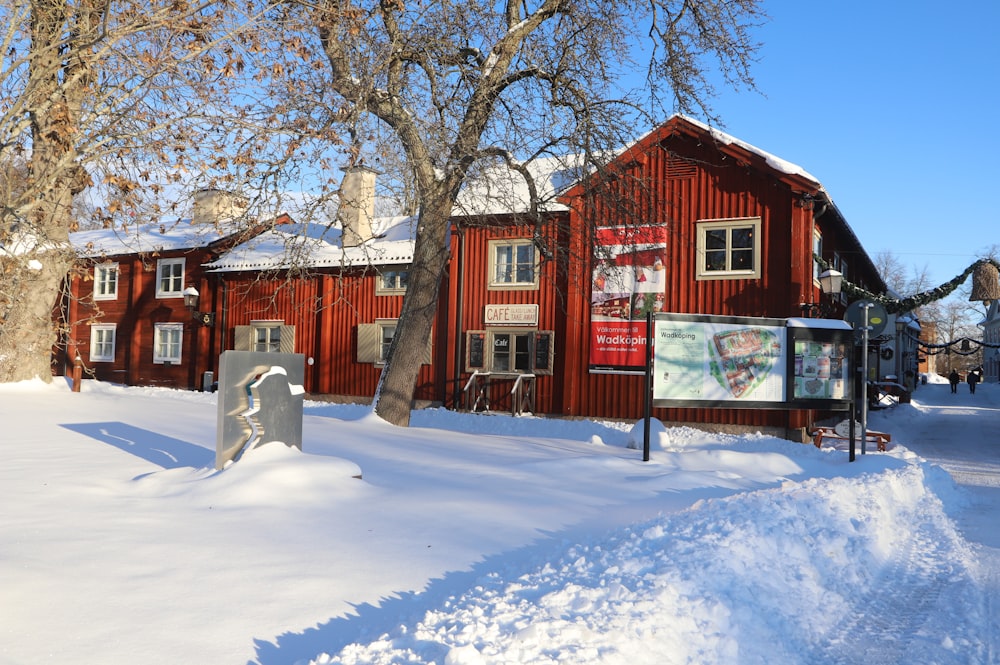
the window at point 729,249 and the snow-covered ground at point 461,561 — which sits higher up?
the window at point 729,249

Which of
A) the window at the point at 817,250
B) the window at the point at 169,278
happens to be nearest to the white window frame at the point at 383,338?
the window at the point at 169,278

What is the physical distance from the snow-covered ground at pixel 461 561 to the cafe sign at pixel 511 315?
10.5m

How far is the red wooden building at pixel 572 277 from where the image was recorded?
16.5 meters

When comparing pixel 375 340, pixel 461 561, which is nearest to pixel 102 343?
pixel 375 340

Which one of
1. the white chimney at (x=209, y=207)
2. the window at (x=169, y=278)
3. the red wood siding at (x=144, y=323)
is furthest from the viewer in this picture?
the window at (x=169, y=278)

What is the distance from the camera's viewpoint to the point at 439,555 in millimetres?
5016

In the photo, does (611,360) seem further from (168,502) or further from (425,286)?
(168,502)

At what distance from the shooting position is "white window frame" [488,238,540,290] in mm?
19922

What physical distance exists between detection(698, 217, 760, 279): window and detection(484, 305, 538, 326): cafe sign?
14.4 feet

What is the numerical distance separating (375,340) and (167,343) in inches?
363

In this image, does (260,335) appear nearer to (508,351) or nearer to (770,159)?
(508,351)

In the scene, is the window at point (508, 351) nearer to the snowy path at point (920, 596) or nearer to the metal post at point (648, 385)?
the metal post at point (648, 385)

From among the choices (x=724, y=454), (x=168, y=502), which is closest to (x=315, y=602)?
(x=168, y=502)

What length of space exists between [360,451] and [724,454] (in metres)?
5.01
